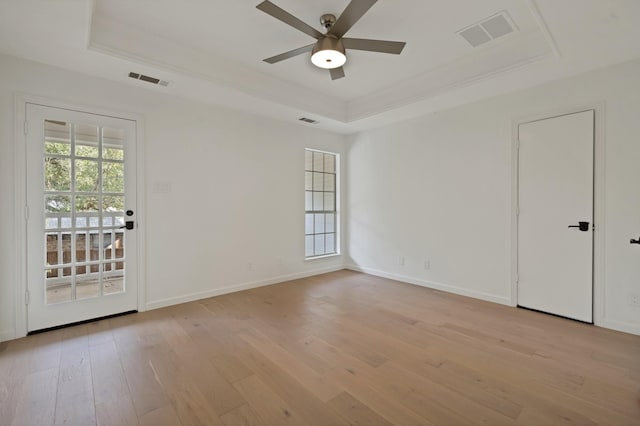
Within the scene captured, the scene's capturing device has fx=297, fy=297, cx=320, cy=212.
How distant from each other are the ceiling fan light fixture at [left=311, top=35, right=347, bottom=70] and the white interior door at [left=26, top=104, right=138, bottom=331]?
2301 mm

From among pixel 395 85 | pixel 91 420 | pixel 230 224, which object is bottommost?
pixel 91 420

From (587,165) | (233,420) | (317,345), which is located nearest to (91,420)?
(233,420)

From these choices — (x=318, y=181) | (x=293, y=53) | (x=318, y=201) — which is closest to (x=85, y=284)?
(x=293, y=53)

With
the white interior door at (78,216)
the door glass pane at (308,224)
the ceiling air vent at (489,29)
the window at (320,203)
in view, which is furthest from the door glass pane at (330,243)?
the ceiling air vent at (489,29)

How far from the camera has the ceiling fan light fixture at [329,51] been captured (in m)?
2.47

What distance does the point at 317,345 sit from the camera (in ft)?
8.66

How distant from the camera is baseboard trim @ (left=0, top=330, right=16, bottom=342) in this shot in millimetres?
2691

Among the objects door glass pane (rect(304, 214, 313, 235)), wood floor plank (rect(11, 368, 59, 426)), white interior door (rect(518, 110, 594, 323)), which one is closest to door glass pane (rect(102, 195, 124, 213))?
wood floor plank (rect(11, 368, 59, 426))

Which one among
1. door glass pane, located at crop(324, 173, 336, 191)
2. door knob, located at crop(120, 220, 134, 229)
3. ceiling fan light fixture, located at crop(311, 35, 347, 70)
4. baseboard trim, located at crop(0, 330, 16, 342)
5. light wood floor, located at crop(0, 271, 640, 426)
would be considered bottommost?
light wood floor, located at crop(0, 271, 640, 426)

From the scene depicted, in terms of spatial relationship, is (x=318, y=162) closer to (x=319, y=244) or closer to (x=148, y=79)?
(x=319, y=244)

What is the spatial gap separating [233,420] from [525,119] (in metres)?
4.13

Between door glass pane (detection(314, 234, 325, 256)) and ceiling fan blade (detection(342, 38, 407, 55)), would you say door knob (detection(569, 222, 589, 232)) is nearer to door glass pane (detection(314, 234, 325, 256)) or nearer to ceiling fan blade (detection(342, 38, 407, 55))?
ceiling fan blade (detection(342, 38, 407, 55))

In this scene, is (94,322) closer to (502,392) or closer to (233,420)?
(233,420)

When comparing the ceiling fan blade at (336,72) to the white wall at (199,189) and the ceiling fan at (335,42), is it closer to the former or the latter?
the ceiling fan at (335,42)
